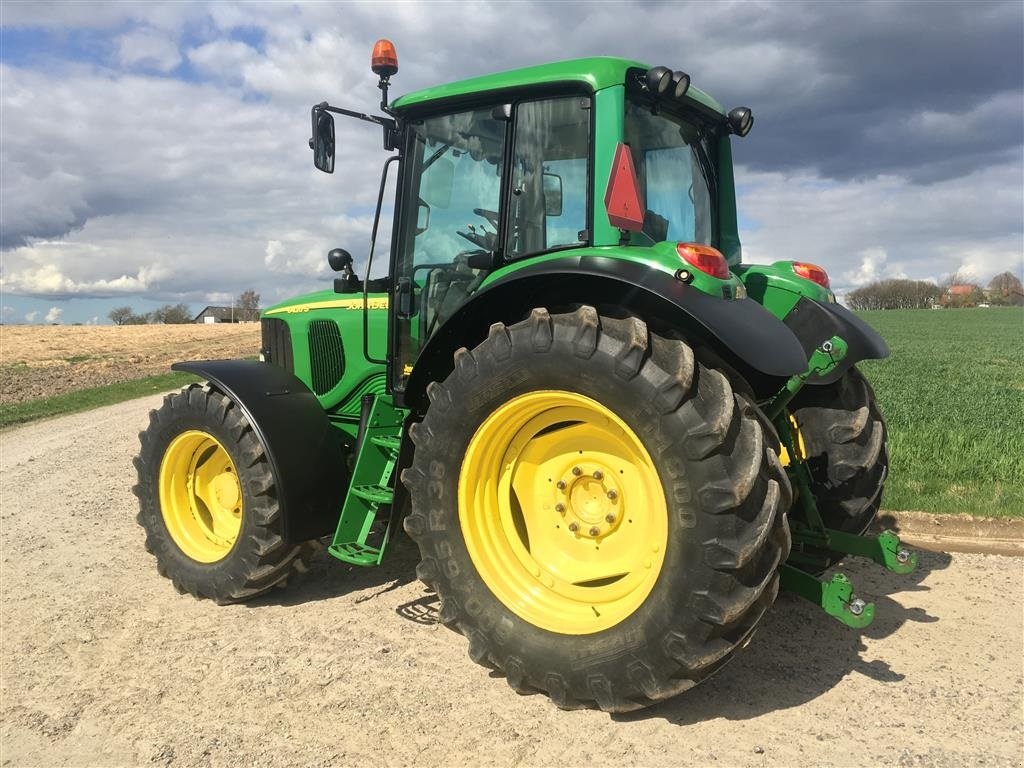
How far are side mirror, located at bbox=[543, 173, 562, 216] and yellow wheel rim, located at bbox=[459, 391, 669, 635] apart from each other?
3.16 feet

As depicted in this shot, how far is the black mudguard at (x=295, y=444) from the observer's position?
3.99 metres

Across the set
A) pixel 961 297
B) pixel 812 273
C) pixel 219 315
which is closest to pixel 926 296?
pixel 961 297

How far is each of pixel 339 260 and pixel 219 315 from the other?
7209 cm

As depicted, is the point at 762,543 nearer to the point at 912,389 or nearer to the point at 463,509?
the point at 463,509

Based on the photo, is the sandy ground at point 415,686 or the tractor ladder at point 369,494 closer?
the sandy ground at point 415,686

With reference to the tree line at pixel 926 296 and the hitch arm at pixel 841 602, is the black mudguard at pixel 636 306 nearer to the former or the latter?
the hitch arm at pixel 841 602

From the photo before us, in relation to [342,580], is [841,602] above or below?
above

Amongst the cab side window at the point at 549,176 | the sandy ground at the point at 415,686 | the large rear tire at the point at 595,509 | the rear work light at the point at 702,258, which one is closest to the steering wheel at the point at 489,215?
the cab side window at the point at 549,176

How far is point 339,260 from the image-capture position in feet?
13.9

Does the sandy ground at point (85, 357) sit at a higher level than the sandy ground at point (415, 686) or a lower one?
lower

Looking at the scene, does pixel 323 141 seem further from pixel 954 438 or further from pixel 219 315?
pixel 219 315

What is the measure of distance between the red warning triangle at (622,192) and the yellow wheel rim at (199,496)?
102 inches

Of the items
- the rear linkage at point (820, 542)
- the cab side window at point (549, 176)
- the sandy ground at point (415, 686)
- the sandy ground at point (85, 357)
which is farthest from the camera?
the sandy ground at point (85, 357)

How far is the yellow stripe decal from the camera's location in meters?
4.46
